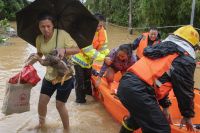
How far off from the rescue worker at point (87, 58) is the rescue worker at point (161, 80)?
103 inches

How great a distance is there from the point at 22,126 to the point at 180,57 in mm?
3078

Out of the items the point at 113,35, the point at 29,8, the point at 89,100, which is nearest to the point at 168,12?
the point at 113,35

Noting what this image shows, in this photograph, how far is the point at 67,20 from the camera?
16.8 feet

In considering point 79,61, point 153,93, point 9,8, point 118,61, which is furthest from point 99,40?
point 9,8

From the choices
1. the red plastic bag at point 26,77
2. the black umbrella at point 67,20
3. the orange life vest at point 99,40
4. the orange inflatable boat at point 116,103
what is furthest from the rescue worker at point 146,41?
the red plastic bag at point 26,77

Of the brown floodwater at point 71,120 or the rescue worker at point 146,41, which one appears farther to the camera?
the rescue worker at point 146,41

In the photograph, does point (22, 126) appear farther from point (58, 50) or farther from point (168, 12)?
point (168, 12)

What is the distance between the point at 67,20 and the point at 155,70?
1751 millimetres

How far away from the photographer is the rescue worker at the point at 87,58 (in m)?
6.56

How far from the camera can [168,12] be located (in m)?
15.6

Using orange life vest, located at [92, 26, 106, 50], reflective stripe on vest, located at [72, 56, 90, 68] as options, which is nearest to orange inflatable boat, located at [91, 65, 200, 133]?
reflective stripe on vest, located at [72, 56, 90, 68]

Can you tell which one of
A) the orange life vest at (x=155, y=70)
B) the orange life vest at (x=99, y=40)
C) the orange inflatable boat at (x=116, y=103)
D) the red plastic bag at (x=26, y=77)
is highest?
the orange life vest at (x=99, y=40)

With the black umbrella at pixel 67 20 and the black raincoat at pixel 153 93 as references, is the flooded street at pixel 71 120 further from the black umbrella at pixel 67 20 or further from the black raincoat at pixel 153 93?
the black raincoat at pixel 153 93

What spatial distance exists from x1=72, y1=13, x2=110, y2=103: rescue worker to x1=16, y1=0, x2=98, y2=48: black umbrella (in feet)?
4.39
